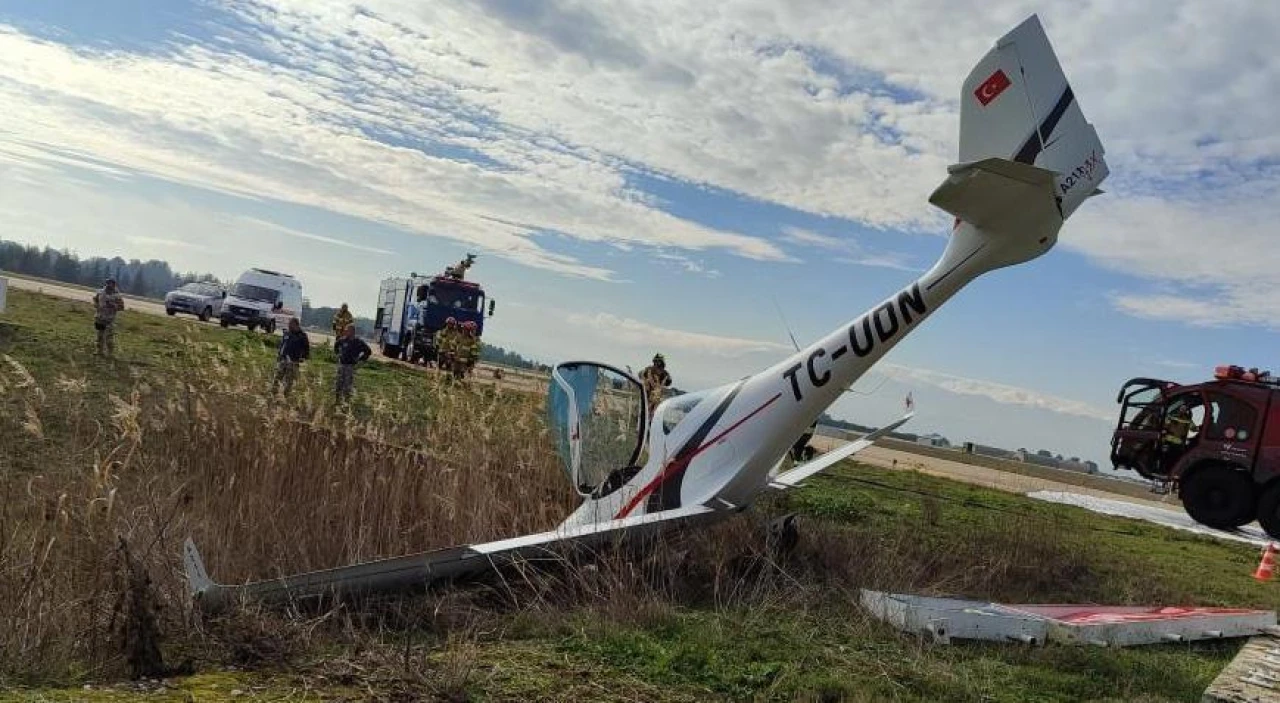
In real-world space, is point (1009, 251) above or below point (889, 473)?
above

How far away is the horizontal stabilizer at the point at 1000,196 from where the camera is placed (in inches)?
232

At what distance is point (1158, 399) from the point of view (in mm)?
17703

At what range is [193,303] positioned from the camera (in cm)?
3853

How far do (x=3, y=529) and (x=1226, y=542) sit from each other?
51.7ft

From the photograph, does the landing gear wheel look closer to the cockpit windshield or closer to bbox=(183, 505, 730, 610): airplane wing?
the cockpit windshield

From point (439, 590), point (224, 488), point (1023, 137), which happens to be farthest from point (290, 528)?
point (1023, 137)

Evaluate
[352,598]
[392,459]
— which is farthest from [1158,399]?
[352,598]

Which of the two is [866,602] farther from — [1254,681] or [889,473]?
[889,473]

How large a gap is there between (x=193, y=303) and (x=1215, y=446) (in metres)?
35.5

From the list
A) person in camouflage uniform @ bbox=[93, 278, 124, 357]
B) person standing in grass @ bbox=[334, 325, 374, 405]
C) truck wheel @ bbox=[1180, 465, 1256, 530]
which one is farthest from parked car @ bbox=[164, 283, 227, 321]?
truck wheel @ bbox=[1180, 465, 1256, 530]

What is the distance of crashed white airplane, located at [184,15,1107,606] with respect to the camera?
6.07 meters

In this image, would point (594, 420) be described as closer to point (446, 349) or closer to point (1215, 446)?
point (446, 349)

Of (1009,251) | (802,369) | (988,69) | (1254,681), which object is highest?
(988,69)

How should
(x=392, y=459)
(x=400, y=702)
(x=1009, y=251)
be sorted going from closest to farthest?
(x=400, y=702)
(x=1009, y=251)
(x=392, y=459)
